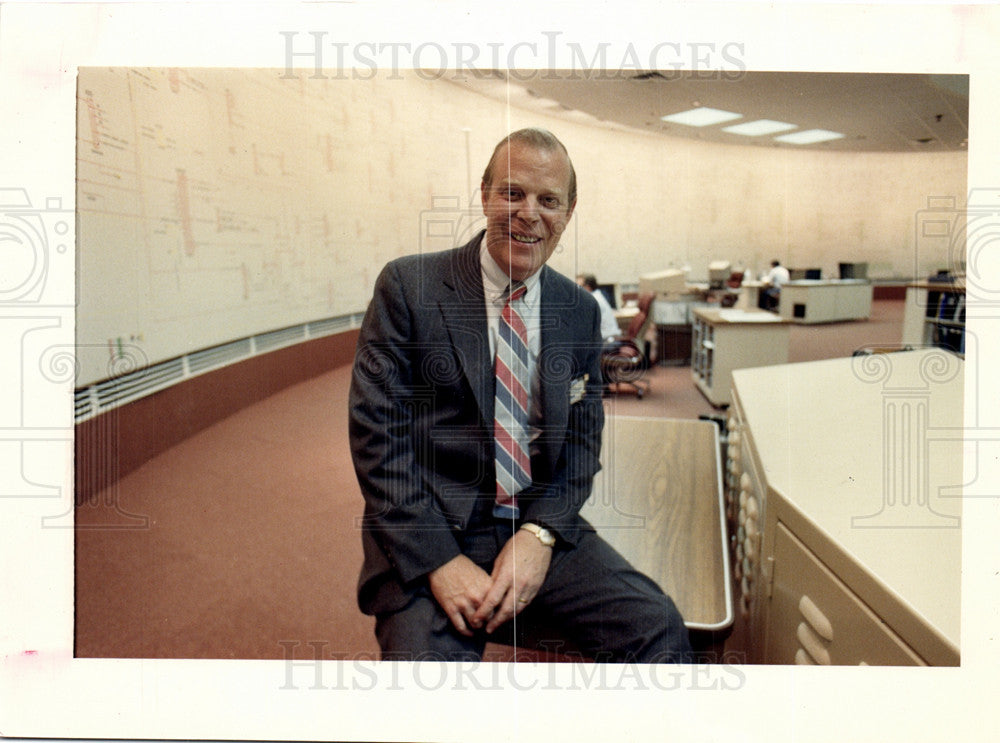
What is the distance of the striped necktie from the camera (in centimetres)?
160

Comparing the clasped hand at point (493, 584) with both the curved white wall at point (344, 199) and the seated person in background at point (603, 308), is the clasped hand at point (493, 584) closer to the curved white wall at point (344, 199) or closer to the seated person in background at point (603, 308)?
the seated person in background at point (603, 308)

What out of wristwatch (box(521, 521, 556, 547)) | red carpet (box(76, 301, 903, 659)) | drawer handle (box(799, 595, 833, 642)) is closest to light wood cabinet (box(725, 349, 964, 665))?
drawer handle (box(799, 595, 833, 642))

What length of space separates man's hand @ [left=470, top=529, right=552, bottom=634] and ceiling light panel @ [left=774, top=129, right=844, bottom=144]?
110 centimetres

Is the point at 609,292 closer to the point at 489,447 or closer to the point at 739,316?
the point at 739,316


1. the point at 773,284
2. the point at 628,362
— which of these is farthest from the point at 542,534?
the point at 773,284

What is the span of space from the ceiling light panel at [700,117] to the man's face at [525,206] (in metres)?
0.30

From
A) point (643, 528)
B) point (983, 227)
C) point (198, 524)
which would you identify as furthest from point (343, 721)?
point (983, 227)

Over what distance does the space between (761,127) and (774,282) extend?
378 millimetres

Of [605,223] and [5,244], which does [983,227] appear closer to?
[605,223]

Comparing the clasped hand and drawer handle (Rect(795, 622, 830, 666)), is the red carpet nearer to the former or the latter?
the clasped hand

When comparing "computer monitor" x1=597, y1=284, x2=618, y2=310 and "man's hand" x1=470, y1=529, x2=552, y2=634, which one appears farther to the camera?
"computer monitor" x1=597, y1=284, x2=618, y2=310

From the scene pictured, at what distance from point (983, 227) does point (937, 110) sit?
0.30 m

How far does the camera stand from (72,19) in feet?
5.73

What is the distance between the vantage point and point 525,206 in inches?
62.9
